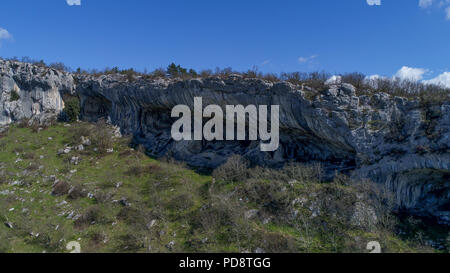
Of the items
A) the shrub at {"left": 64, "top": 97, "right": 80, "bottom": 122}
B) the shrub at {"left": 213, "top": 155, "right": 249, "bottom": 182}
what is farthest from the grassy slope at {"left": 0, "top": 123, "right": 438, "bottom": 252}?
the shrub at {"left": 64, "top": 97, "right": 80, "bottom": 122}

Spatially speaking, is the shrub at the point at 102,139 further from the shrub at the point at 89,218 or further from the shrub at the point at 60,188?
the shrub at the point at 89,218

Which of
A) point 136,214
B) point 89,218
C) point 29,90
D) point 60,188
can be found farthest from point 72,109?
point 136,214

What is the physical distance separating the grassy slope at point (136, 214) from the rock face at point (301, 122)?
166 inches

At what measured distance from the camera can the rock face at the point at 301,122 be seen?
14234 mm

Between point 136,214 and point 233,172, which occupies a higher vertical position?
point 233,172

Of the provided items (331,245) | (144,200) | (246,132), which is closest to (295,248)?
(331,245)

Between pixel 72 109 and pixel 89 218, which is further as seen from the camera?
pixel 72 109

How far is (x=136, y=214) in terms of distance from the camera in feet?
50.3

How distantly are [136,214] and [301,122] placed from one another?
1407 centimetres

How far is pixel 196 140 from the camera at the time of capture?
80.6 feet

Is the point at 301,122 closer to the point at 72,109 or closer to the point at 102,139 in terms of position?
the point at 102,139

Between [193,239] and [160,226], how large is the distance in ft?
8.98

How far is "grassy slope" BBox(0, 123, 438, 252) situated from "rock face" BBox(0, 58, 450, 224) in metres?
4.21

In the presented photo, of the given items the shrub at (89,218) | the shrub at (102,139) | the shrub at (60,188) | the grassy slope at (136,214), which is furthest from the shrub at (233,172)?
the shrub at (102,139)
